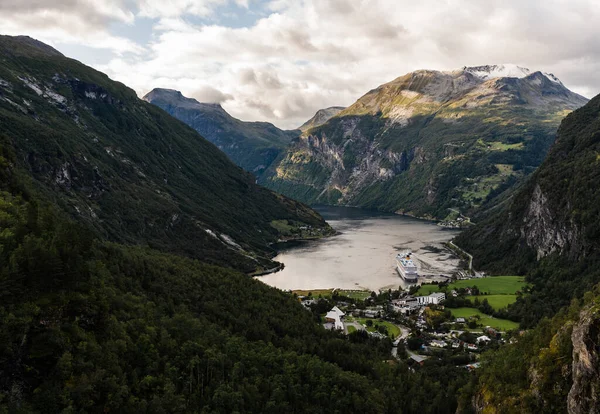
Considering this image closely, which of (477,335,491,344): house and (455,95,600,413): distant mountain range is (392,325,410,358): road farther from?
(455,95,600,413): distant mountain range

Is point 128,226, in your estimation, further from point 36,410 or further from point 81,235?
point 36,410

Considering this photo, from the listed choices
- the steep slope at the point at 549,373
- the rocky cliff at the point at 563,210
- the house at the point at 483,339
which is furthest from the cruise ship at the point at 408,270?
the steep slope at the point at 549,373

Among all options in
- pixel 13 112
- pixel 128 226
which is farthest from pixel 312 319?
pixel 13 112

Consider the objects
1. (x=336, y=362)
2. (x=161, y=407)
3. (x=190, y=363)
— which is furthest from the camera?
(x=336, y=362)

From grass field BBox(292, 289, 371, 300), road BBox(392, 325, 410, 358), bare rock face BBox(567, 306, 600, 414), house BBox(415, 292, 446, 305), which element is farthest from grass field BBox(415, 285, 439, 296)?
bare rock face BBox(567, 306, 600, 414)

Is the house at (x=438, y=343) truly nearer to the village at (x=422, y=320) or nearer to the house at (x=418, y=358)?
the village at (x=422, y=320)

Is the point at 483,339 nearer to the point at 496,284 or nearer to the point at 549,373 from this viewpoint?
the point at 549,373
